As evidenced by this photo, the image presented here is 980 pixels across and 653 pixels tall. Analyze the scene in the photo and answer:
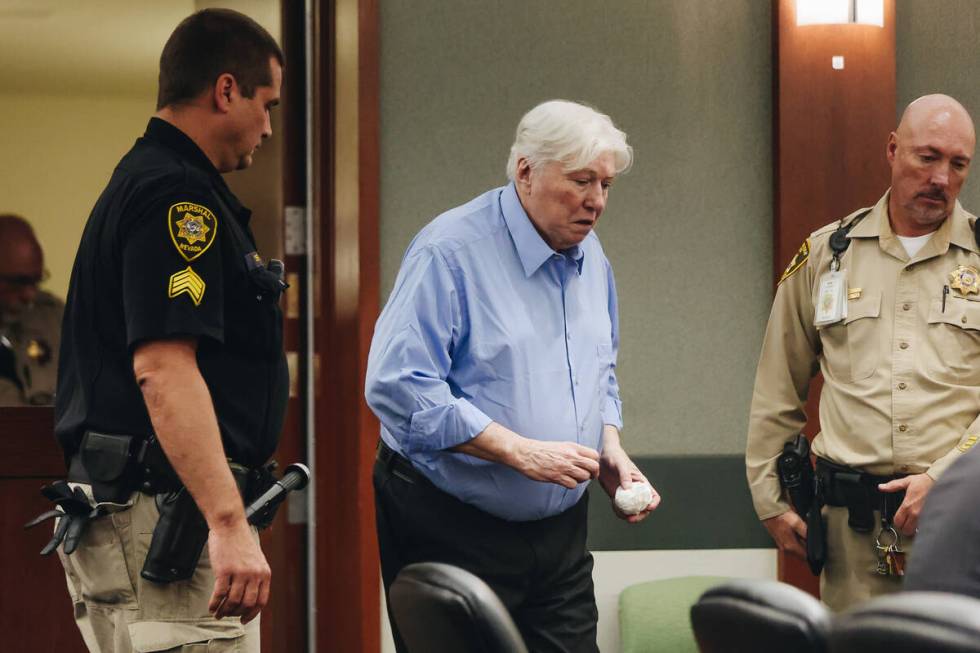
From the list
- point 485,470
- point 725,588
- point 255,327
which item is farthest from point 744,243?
point 725,588

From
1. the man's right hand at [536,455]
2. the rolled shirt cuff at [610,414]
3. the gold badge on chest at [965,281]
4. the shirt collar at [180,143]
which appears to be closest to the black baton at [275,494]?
the man's right hand at [536,455]

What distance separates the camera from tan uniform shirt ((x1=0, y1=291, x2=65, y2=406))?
3.47 metres

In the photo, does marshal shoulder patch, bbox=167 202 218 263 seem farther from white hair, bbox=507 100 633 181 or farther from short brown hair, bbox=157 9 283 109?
white hair, bbox=507 100 633 181

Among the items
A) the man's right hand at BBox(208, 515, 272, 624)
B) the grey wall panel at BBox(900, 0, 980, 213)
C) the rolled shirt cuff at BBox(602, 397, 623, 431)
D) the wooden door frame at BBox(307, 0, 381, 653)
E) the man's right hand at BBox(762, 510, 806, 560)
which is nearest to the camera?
the man's right hand at BBox(208, 515, 272, 624)

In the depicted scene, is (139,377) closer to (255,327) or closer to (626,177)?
(255,327)

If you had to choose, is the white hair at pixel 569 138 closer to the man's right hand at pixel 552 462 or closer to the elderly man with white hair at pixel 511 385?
the elderly man with white hair at pixel 511 385

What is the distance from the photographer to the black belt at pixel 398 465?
246cm

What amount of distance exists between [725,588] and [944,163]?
6.79ft

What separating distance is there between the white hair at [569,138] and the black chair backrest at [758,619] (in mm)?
1530

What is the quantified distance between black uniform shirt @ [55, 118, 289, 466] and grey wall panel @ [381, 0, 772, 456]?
1.67 m

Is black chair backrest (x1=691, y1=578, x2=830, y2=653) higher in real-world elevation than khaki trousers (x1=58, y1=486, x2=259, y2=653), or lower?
higher

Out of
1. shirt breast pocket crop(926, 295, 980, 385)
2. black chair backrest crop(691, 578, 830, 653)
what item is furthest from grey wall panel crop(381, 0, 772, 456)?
black chair backrest crop(691, 578, 830, 653)

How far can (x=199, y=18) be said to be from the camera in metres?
2.09

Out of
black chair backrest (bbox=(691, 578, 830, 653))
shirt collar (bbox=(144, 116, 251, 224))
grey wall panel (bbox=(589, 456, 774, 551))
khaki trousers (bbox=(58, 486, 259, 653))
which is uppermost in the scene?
shirt collar (bbox=(144, 116, 251, 224))
